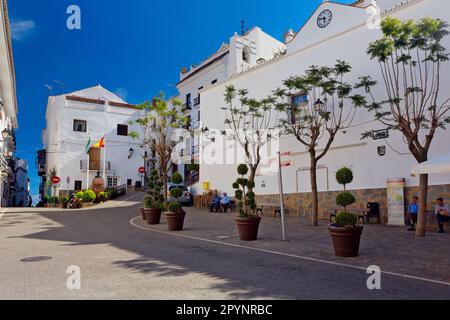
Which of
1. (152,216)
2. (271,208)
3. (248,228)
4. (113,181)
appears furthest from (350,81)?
(113,181)

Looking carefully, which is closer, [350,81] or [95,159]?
[350,81]

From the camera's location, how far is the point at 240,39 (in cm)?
2945

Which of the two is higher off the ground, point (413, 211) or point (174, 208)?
point (174, 208)

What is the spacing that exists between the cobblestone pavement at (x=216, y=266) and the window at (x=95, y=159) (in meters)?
28.4

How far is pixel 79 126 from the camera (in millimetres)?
40344

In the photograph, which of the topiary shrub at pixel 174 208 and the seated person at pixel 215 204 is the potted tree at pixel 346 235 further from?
the seated person at pixel 215 204

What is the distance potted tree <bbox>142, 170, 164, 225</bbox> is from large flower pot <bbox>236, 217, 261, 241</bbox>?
5.78 m

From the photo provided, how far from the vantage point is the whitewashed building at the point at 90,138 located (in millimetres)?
39125

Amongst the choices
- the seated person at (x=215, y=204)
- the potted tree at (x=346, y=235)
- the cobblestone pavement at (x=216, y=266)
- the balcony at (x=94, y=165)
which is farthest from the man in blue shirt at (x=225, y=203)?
the balcony at (x=94, y=165)

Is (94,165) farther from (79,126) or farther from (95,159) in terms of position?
(79,126)

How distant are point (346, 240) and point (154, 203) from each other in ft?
32.8

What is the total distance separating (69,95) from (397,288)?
135 ft

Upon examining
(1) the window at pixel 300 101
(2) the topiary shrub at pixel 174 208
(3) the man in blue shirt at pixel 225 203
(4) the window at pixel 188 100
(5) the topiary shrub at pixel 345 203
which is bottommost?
(3) the man in blue shirt at pixel 225 203
